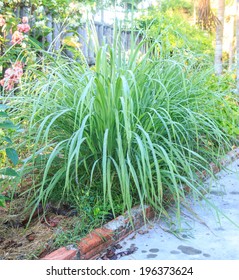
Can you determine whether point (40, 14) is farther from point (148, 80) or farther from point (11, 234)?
point (11, 234)

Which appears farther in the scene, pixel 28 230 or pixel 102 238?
pixel 28 230

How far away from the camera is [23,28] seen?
10.9 ft

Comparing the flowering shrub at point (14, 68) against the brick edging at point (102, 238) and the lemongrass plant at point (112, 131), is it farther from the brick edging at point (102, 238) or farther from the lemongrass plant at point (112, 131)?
the brick edging at point (102, 238)

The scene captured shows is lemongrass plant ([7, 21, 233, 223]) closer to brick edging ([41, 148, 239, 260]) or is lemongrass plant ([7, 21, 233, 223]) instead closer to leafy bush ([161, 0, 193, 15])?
brick edging ([41, 148, 239, 260])

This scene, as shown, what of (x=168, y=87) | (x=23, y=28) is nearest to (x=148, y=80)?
(x=168, y=87)

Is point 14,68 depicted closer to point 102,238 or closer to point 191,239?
point 102,238

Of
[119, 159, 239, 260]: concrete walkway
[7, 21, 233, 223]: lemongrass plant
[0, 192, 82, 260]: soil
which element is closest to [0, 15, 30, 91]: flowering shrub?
[7, 21, 233, 223]: lemongrass plant

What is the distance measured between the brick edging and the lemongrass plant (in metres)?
0.07

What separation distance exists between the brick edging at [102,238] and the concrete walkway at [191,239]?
53 millimetres

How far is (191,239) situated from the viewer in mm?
1979

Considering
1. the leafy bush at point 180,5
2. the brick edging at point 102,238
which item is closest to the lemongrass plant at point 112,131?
the brick edging at point 102,238

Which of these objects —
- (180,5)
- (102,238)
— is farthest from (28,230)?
(180,5)

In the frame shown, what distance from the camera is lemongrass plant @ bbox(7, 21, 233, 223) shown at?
1.95m

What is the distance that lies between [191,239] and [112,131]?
2.45ft
